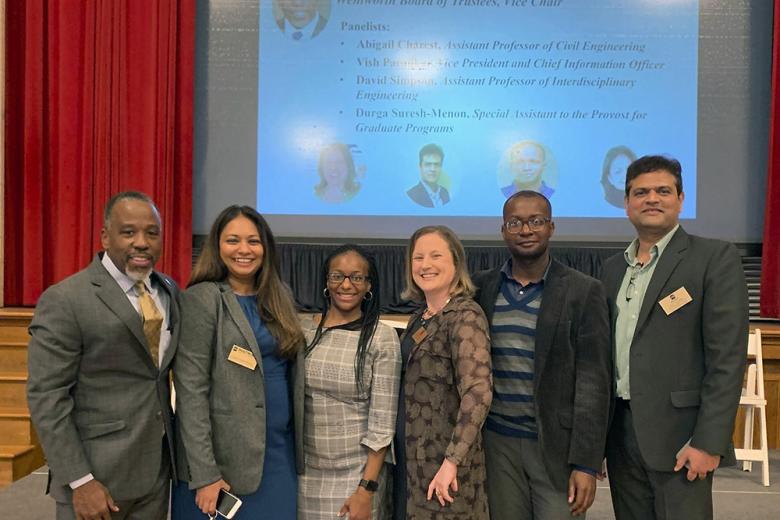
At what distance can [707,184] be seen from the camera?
516cm

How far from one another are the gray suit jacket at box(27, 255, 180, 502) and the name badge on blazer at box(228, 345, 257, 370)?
169mm

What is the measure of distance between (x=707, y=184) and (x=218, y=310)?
4.45 m

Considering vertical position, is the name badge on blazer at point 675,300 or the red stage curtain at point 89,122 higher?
the red stage curtain at point 89,122

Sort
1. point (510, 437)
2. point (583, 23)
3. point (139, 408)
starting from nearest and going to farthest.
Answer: point (139, 408) → point (510, 437) → point (583, 23)

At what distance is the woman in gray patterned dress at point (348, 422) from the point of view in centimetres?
196

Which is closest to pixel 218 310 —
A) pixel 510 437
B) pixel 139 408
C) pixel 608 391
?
pixel 139 408

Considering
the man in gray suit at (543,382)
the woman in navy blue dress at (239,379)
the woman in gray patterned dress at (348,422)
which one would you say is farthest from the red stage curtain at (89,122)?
the man in gray suit at (543,382)

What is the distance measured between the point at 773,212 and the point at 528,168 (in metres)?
1.85

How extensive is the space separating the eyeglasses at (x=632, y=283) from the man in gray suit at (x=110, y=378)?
1.37m

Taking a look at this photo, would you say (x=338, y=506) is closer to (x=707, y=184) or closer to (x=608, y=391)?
(x=608, y=391)

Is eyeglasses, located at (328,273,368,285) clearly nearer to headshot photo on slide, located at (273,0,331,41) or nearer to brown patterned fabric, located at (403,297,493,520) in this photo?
brown patterned fabric, located at (403,297,493,520)

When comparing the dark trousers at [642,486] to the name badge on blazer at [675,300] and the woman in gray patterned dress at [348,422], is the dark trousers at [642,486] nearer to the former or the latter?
the name badge on blazer at [675,300]

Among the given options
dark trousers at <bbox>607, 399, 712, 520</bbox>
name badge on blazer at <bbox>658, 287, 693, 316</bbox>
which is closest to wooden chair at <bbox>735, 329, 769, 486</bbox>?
dark trousers at <bbox>607, 399, 712, 520</bbox>

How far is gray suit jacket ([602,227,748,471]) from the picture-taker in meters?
1.87
